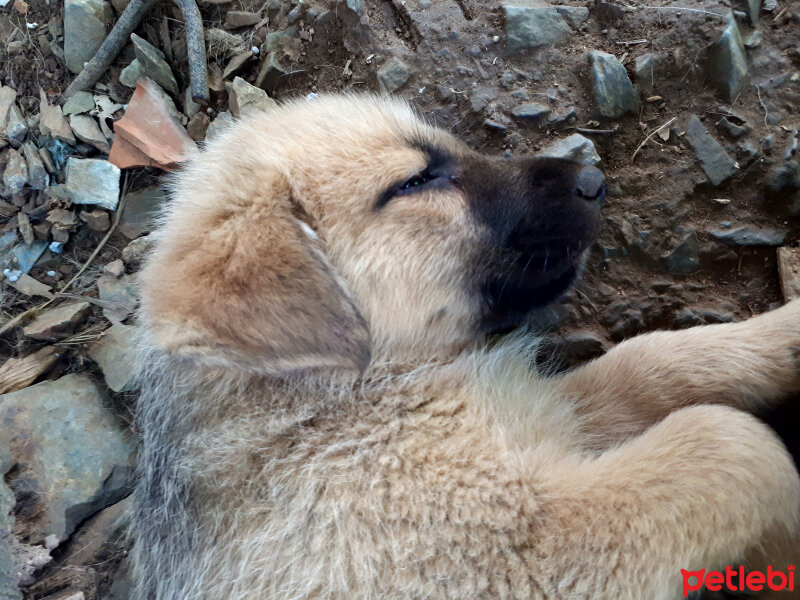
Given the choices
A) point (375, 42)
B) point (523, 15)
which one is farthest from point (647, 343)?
point (375, 42)

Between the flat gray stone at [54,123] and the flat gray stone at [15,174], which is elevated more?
the flat gray stone at [54,123]

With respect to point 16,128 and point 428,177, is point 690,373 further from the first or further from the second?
point 16,128

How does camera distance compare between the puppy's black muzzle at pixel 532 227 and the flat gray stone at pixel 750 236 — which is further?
the flat gray stone at pixel 750 236

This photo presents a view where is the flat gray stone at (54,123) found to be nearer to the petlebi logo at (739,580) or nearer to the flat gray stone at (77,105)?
the flat gray stone at (77,105)

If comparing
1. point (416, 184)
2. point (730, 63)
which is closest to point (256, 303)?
point (416, 184)

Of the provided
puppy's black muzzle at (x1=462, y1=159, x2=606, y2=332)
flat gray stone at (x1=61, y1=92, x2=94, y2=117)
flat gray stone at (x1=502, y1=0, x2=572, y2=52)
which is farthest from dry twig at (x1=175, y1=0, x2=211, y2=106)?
puppy's black muzzle at (x1=462, y1=159, x2=606, y2=332)

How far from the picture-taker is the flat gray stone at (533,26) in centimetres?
333

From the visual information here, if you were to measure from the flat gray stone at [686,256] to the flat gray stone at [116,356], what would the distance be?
283 cm

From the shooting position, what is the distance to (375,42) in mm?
3664

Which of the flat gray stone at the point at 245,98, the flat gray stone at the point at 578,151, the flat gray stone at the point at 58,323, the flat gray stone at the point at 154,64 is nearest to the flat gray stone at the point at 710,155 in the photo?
the flat gray stone at the point at 578,151

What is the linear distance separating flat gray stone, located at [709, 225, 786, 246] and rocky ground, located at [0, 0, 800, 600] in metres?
0.01

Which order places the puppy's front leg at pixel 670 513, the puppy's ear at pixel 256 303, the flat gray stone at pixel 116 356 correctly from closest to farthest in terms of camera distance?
1. the puppy's ear at pixel 256 303
2. the puppy's front leg at pixel 670 513
3. the flat gray stone at pixel 116 356

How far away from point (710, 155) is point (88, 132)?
144 inches

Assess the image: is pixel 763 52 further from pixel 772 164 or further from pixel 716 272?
pixel 716 272
